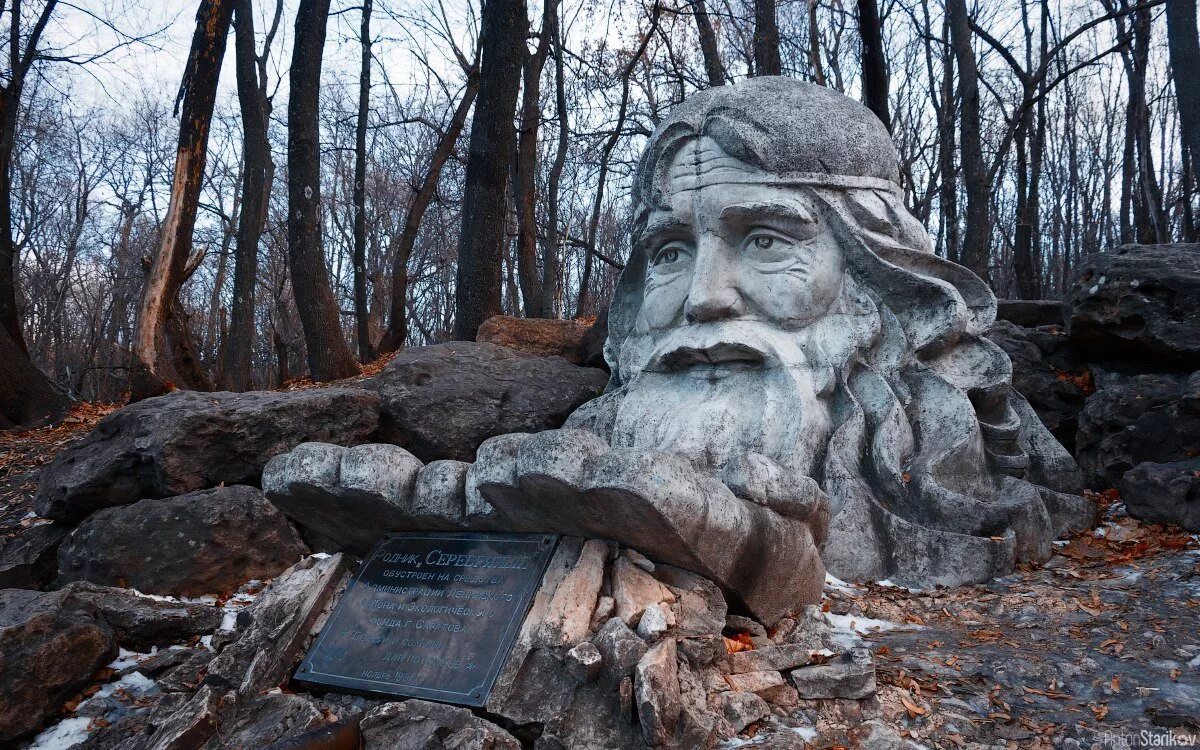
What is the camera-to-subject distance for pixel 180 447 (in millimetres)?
4492

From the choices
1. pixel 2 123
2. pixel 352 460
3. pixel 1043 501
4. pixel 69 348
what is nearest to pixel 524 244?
pixel 2 123

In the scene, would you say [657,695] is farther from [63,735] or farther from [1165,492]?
[1165,492]

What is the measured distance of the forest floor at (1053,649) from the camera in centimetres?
236

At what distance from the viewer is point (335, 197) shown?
2534cm

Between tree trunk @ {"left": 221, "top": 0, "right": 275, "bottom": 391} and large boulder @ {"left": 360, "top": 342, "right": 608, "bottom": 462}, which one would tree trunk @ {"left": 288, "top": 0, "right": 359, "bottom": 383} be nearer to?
tree trunk @ {"left": 221, "top": 0, "right": 275, "bottom": 391}

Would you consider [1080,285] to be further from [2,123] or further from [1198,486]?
[2,123]

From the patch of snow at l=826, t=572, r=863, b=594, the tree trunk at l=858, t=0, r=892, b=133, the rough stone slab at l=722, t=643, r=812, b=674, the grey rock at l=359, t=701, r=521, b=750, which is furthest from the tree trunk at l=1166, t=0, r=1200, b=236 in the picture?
the grey rock at l=359, t=701, r=521, b=750

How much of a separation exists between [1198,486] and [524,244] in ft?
25.0

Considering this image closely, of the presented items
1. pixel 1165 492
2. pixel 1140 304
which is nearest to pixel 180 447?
pixel 1165 492

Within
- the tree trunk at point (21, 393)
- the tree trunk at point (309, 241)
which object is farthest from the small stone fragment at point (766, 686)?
the tree trunk at point (21, 393)

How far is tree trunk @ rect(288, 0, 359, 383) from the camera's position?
345 inches

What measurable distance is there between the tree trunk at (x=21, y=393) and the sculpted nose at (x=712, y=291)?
6156 millimetres

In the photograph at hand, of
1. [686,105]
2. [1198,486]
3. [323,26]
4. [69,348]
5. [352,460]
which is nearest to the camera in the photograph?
[352,460]

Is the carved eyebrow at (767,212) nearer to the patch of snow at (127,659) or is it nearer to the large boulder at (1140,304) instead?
the large boulder at (1140,304)
